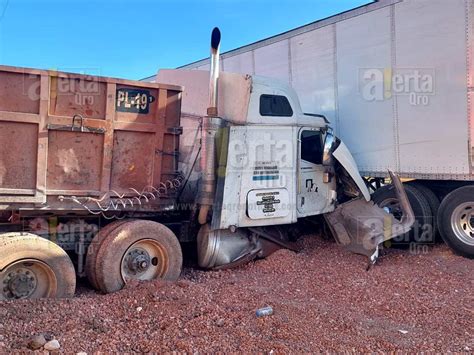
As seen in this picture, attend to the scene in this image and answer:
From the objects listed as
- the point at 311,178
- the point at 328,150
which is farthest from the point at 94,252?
the point at 328,150

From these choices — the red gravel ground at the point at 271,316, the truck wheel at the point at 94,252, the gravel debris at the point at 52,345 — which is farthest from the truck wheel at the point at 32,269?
the gravel debris at the point at 52,345

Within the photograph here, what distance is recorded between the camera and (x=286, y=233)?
7.16 meters

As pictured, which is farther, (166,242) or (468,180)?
(468,180)

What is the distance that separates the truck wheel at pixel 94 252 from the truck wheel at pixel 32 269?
390 mm

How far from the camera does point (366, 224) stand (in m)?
6.95

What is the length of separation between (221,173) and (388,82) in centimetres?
349

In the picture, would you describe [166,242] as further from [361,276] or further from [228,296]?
[361,276]

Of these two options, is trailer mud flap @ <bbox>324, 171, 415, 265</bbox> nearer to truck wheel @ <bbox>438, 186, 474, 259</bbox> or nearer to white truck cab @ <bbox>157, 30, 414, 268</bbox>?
white truck cab @ <bbox>157, 30, 414, 268</bbox>

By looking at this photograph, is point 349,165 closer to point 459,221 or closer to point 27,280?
point 459,221

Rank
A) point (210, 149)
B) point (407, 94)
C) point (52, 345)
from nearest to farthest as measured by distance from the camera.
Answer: point (52, 345), point (210, 149), point (407, 94)

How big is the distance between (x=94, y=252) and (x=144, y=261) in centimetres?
59

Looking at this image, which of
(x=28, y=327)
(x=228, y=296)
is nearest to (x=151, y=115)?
(x=228, y=296)

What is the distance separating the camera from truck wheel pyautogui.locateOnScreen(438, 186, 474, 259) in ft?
A: 22.4

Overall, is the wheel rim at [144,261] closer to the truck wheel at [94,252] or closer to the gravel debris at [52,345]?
the truck wheel at [94,252]
